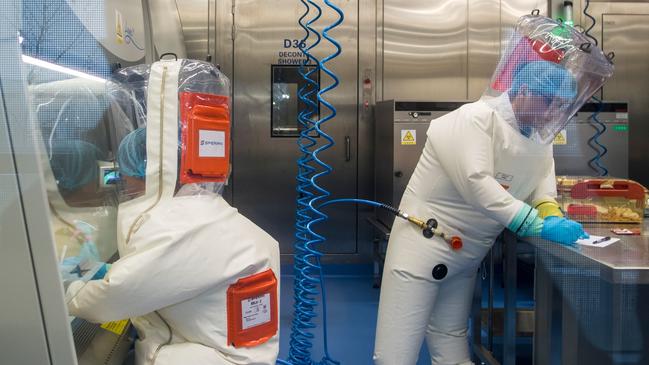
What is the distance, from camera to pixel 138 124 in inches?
44.9

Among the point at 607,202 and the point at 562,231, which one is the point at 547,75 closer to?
the point at 562,231

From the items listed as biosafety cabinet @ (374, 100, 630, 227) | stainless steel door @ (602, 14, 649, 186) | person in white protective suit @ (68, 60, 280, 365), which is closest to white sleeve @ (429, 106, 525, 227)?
person in white protective suit @ (68, 60, 280, 365)

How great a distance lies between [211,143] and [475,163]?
908 millimetres

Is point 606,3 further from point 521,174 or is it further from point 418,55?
point 521,174

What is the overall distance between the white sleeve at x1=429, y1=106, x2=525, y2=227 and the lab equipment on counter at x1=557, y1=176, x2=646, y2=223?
1.49 feet

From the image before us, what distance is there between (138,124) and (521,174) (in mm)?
1278

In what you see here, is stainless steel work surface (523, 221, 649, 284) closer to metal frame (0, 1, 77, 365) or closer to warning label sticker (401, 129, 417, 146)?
metal frame (0, 1, 77, 365)

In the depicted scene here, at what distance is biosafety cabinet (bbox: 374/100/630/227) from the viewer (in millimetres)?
3477

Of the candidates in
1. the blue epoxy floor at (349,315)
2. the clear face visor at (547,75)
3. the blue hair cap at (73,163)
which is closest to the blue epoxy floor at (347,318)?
the blue epoxy floor at (349,315)

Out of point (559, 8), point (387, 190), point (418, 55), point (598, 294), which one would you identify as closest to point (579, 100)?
point (559, 8)

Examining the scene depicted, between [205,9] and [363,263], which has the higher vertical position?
[205,9]

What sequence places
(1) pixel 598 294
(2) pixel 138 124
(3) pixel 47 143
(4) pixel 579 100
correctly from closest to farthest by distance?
(3) pixel 47 143 → (2) pixel 138 124 → (1) pixel 598 294 → (4) pixel 579 100

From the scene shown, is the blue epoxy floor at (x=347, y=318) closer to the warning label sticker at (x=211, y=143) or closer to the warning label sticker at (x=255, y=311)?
the warning label sticker at (x=255, y=311)

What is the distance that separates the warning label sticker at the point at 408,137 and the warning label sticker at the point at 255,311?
2498 mm
